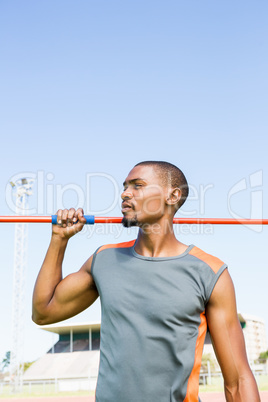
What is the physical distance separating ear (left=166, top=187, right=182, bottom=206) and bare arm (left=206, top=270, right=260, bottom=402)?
0.59m

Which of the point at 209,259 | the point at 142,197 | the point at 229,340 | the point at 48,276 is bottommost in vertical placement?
the point at 229,340

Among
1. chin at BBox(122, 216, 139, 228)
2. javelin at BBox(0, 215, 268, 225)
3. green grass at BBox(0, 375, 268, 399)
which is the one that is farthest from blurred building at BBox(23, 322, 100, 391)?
chin at BBox(122, 216, 139, 228)

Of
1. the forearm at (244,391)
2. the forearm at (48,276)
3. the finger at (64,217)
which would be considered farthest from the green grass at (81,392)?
the finger at (64,217)

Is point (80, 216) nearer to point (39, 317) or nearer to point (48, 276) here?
point (48, 276)

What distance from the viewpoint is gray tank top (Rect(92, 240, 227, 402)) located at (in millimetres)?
2264

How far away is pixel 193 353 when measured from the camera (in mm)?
2373

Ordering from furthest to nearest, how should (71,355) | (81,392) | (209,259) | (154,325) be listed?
(71,355) < (81,392) < (209,259) < (154,325)

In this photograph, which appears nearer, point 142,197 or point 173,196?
point 142,197

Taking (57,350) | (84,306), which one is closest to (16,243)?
(57,350)

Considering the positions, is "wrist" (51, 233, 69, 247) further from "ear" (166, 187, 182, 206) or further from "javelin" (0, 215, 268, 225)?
"ear" (166, 187, 182, 206)

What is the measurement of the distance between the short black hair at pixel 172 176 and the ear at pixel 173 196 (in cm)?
2

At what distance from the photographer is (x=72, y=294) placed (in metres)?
2.71

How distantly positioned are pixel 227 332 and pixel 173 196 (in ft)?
2.81

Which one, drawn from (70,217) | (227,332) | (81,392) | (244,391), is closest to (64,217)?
(70,217)
